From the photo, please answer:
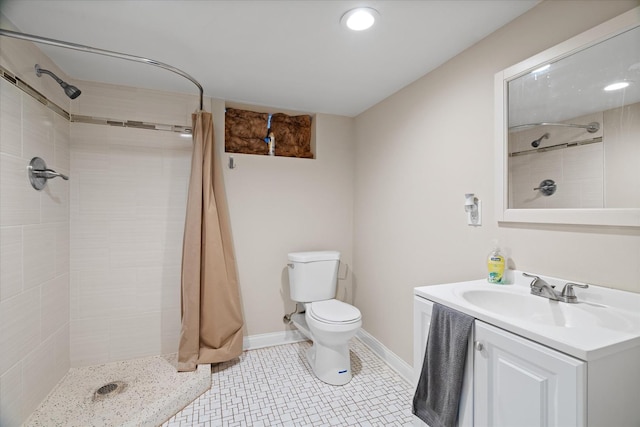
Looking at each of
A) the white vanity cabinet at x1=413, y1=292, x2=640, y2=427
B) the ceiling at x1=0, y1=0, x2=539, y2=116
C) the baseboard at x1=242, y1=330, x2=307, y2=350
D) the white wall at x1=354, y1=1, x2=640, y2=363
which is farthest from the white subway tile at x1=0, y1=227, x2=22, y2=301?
the white wall at x1=354, y1=1, x2=640, y2=363

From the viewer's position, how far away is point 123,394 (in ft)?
5.97

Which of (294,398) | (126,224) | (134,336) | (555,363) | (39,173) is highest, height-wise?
(39,173)

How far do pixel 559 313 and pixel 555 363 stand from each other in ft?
1.40

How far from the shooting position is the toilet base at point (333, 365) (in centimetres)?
206

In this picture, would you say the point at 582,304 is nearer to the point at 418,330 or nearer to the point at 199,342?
the point at 418,330

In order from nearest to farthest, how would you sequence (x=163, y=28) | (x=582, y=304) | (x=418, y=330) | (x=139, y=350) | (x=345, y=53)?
(x=582, y=304)
(x=418, y=330)
(x=163, y=28)
(x=345, y=53)
(x=139, y=350)

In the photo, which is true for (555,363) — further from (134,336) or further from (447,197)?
(134,336)

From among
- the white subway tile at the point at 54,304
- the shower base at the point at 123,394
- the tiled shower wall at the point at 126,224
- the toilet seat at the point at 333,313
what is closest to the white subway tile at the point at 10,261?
the white subway tile at the point at 54,304

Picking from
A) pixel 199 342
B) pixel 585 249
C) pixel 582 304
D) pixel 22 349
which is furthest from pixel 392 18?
pixel 22 349

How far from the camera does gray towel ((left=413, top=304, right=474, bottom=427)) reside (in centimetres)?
114

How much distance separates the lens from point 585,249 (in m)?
1.18

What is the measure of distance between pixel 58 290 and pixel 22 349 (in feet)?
1.54

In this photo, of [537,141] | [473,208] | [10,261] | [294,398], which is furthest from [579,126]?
[10,261]

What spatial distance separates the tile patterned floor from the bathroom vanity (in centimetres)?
83
